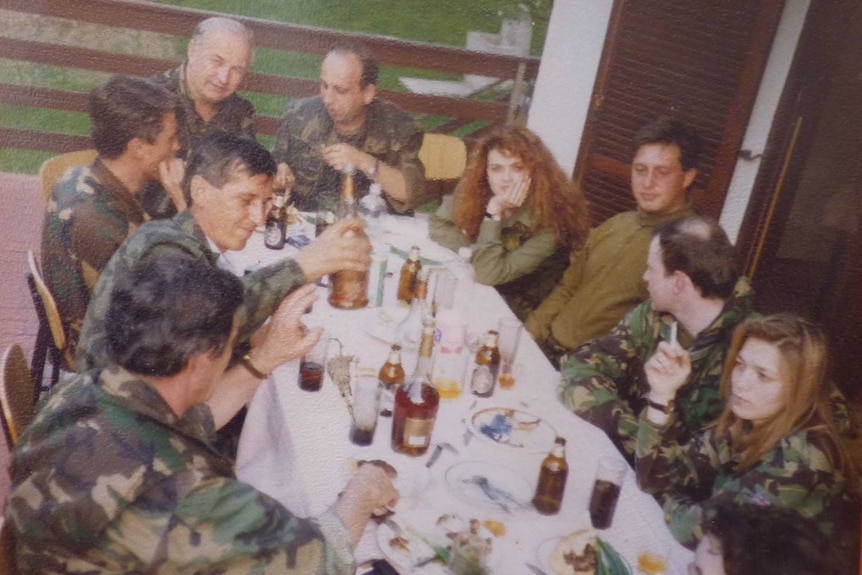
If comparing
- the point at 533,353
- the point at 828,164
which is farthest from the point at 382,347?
the point at 828,164

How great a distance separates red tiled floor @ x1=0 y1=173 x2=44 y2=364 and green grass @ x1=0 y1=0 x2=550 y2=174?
12cm

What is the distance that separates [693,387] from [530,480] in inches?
29.0

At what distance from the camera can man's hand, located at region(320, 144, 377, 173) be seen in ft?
10.0

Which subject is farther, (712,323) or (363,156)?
(363,156)

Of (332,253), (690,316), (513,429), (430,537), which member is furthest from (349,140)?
(430,537)

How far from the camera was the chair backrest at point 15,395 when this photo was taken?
137cm

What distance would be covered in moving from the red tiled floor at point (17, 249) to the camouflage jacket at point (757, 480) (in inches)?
95.2

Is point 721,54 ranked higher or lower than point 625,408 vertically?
higher

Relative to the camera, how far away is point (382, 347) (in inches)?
78.0

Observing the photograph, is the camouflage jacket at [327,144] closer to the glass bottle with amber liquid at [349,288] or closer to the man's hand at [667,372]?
the glass bottle with amber liquid at [349,288]

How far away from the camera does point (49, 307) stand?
1919mm

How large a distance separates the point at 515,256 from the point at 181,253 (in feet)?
3.99

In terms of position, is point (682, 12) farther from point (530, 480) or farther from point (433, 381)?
point (530, 480)

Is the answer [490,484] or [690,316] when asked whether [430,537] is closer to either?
[490,484]
